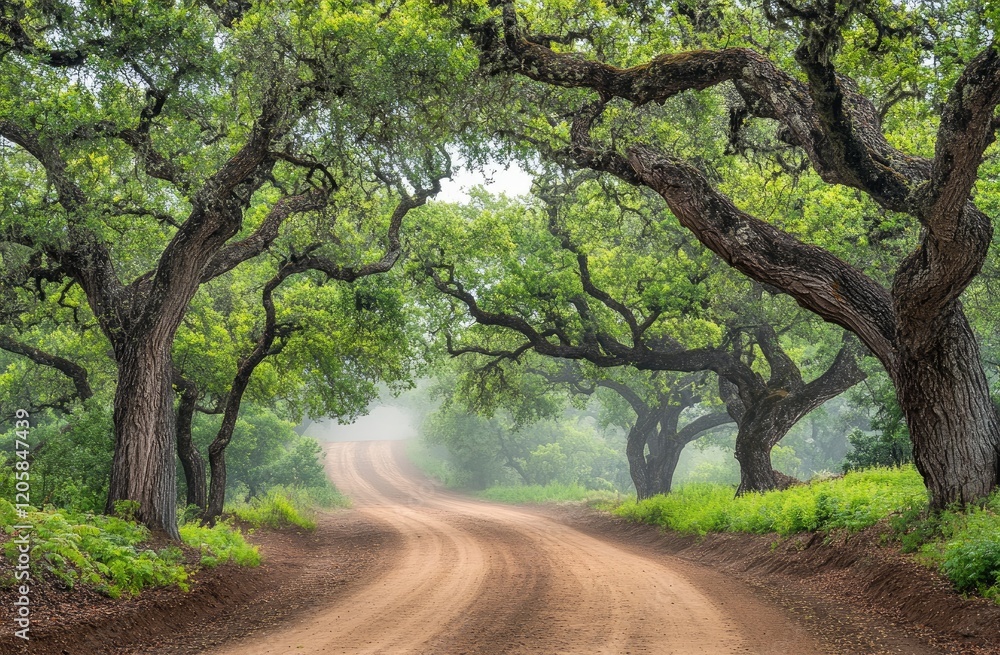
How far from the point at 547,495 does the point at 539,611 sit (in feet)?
95.4

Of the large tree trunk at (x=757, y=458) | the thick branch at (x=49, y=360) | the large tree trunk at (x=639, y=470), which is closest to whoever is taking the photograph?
the thick branch at (x=49, y=360)

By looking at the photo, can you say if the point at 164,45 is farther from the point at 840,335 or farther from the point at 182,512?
the point at 840,335

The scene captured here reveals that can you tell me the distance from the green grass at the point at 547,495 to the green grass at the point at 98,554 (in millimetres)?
22678

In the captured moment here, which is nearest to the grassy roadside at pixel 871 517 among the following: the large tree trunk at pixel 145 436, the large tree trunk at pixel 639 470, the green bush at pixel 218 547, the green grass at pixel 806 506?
the green grass at pixel 806 506

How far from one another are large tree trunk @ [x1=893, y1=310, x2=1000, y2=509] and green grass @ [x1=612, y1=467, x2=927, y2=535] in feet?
3.71

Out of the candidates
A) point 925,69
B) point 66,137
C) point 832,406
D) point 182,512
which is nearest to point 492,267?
point 182,512

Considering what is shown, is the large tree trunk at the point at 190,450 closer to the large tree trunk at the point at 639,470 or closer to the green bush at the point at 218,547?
the green bush at the point at 218,547

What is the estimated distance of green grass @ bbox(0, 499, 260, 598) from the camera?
297 inches

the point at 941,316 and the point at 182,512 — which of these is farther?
the point at 182,512

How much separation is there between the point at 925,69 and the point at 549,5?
20.9 feet

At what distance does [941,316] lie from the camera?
328 inches

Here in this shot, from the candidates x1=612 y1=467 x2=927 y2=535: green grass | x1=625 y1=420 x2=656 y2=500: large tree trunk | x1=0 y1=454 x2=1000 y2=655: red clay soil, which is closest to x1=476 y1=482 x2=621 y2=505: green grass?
x1=625 y1=420 x2=656 y2=500: large tree trunk

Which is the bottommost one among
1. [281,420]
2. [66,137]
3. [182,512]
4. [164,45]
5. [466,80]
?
[182,512]

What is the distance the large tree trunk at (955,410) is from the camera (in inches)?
344
